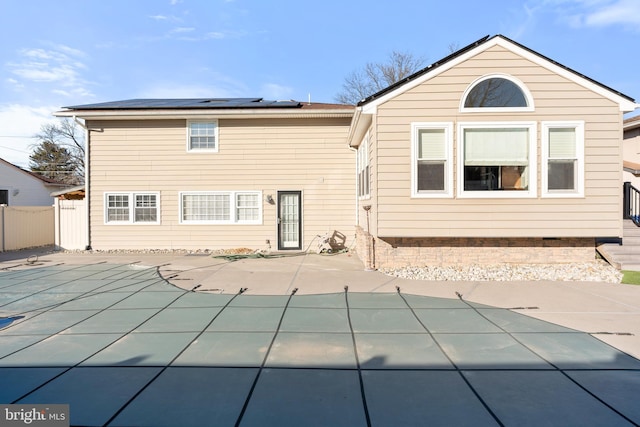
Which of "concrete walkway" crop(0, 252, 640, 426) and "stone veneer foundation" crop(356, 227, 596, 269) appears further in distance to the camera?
"stone veneer foundation" crop(356, 227, 596, 269)

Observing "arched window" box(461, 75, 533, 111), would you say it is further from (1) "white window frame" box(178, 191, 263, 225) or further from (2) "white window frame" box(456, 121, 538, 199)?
(1) "white window frame" box(178, 191, 263, 225)

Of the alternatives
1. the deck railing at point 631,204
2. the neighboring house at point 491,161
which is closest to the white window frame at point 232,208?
the neighboring house at point 491,161

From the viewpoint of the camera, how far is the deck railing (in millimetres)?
10320

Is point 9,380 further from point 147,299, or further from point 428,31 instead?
point 428,31

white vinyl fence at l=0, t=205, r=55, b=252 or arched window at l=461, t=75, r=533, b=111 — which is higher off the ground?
arched window at l=461, t=75, r=533, b=111

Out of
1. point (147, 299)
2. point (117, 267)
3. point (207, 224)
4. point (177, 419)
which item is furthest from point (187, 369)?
point (207, 224)

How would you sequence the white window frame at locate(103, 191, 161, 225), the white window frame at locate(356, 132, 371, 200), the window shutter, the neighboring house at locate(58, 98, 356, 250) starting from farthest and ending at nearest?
the white window frame at locate(103, 191, 161, 225) → the neighboring house at locate(58, 98, 356, 250) → the white window frame at locate(356, 132, 371, 200) → the window shutter

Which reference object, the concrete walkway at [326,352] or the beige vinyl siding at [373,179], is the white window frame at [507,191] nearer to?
the beige vinyl siding at [373,179]

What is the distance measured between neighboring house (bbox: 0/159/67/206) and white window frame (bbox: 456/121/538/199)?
24608mm

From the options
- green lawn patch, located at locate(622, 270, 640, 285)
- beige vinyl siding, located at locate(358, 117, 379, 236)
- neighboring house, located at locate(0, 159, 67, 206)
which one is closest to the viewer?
green lawn patch, located at locate(622, 270, 640, 285)

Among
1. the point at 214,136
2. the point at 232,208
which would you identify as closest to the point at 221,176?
the point at 232,208

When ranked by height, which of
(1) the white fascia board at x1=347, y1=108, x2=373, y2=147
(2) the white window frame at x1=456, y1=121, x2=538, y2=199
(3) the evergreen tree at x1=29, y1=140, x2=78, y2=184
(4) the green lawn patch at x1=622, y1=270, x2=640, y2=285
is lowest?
(4) the green lawn patch at x1=622, y1=270, x2=640, y2=285

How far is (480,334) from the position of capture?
4715 mm

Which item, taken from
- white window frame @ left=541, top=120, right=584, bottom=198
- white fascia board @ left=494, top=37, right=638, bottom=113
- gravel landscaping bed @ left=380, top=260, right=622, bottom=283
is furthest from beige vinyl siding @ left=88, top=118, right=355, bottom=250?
white window frame @ left=541, top=120, right=584, bottom=198
